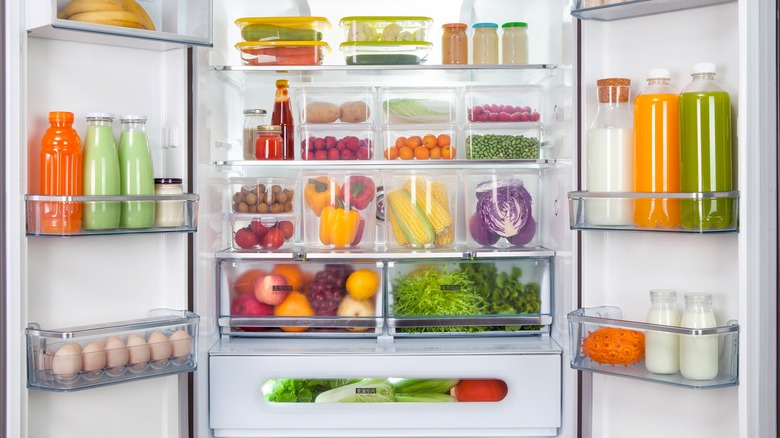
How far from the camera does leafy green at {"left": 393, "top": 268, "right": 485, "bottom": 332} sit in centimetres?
273

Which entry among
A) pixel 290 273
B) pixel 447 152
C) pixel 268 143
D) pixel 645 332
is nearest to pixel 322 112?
pixel 268 143

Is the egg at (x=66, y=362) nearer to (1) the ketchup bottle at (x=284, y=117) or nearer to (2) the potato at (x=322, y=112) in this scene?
(1) the ketchup bottle at (x=284, y=117)

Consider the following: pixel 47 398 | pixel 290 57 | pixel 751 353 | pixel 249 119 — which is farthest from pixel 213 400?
pixel 751 353

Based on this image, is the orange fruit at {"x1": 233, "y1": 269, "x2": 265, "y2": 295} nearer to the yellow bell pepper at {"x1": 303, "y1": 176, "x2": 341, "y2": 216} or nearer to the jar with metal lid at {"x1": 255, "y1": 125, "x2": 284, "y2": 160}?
the yellow bell pepper at {"x1": 303, "y1": 176, "x2": 341, "y2": 216}

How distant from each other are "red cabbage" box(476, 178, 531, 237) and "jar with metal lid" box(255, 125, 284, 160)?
0.74 meters

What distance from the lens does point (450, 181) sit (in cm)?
281

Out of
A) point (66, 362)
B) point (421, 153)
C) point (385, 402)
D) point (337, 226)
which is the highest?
point (421, 153)

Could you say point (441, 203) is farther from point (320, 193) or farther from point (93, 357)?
point (93, 357)

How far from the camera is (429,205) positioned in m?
2.78

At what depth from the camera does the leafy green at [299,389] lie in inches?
106

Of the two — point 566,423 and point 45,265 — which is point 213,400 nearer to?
point 45,265

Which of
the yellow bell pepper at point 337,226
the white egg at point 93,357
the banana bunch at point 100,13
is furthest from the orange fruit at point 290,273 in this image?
the banana bunch at point 100,13

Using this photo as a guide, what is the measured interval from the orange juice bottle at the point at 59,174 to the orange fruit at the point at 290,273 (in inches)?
32.4

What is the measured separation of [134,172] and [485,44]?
1260mm
